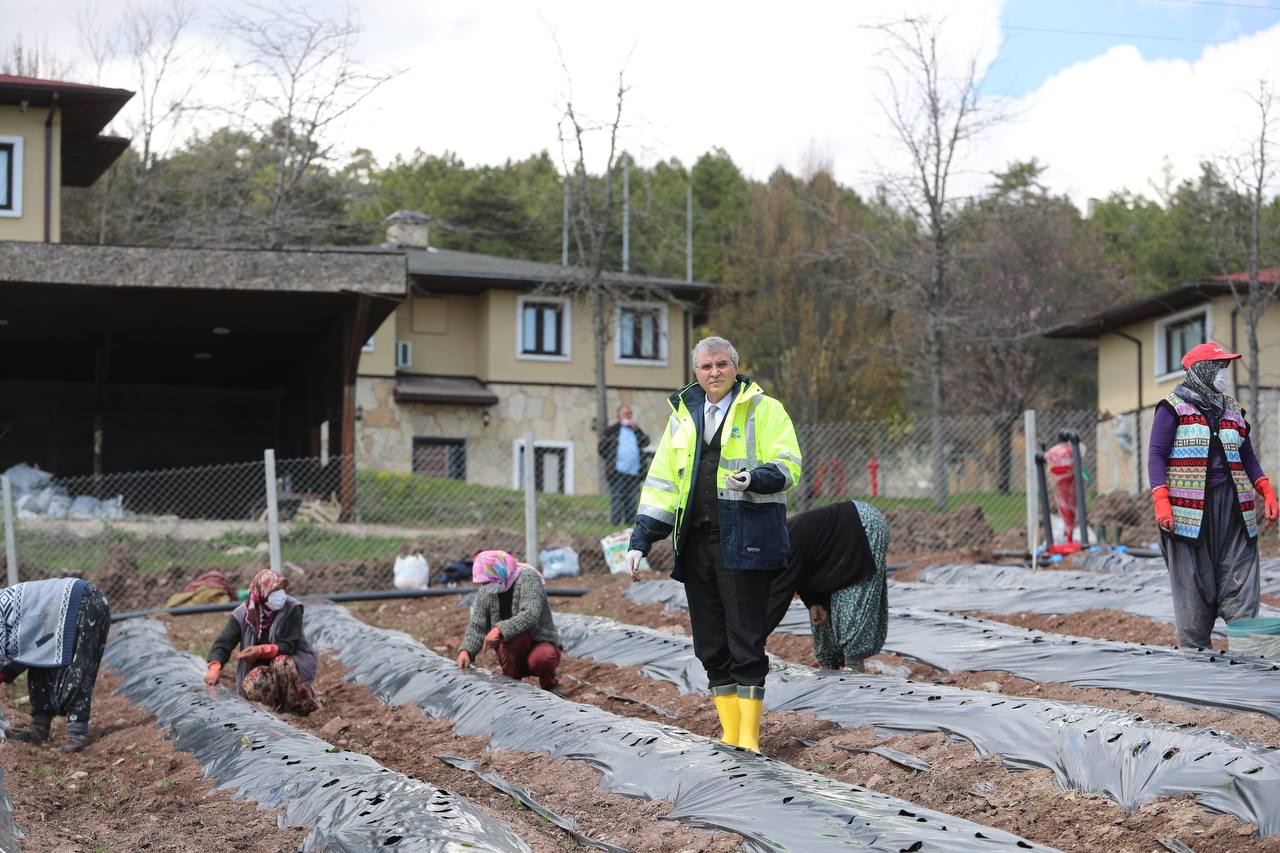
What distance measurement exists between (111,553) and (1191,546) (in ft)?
35.9

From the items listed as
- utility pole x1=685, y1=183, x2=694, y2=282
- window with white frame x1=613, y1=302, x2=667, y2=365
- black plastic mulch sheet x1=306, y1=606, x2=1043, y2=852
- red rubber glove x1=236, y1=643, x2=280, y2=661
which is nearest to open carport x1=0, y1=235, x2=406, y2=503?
window with white frame x1=613, y1=302, x2=667, y2=365

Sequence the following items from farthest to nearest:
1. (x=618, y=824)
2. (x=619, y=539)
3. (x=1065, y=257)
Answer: (x=1065, y=257), (x=619, y=539), (x=618, y=824)

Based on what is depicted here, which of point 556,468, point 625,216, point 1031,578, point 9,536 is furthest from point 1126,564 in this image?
point 625,216

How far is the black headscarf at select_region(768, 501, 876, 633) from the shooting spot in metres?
7.59

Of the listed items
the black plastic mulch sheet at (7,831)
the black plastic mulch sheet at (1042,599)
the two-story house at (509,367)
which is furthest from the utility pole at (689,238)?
the black plastic mulch sheet at (7,831)

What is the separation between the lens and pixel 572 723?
6738mm

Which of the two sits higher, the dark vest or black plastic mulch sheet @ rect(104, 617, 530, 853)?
the dark vest

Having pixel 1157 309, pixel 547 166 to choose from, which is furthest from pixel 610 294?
pixel 547 166

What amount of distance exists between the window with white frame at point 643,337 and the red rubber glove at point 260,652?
2236 centimetres

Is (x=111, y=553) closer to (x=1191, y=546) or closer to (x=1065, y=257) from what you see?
(x=1191, y=546)

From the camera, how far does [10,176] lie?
22922mm

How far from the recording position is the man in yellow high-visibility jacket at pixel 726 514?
19.2ft

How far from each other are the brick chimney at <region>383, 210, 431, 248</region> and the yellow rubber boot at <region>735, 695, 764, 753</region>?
2903 centimetres

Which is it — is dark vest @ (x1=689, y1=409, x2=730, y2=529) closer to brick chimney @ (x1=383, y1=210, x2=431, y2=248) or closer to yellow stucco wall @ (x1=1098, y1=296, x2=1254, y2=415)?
yellow stucco wall @ (x1=1098, y1=296, x2=1254, y2=415)
